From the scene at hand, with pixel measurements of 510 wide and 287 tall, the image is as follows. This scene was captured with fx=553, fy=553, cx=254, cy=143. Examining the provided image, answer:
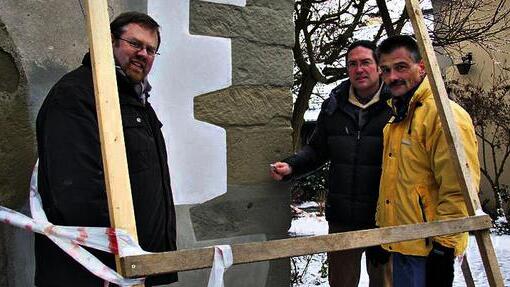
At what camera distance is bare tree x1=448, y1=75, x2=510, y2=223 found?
873cm

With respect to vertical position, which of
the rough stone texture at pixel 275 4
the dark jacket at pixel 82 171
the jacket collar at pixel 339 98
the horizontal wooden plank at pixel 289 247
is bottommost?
the horizontal wooden plank at pixel 289 247

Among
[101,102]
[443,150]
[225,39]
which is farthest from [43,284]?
[443,150]

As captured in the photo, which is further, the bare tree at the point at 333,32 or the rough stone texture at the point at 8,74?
the bare tree at the point at 333,32

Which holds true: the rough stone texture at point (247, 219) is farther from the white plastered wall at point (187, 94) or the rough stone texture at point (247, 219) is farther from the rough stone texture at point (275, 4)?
the rough stone texture at point (275, 4)

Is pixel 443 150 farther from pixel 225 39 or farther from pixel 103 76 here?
pixel 103 76

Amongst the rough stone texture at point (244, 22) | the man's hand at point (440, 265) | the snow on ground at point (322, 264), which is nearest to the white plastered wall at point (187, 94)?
the rough stone texture at point (244, 22)

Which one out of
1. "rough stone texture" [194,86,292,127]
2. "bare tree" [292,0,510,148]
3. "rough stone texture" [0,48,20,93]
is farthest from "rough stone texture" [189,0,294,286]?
"bare tree" [292,0,510,148]

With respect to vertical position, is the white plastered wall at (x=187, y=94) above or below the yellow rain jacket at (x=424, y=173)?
above

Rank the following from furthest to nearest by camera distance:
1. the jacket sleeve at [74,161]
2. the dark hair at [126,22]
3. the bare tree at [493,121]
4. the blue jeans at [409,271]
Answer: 1. the bare tree at [493,121]
2. the blue jeans at [409,271]
3. the dark hair at [126,22]
4. the jacket sleeve at [74,161]

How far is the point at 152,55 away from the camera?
6.10 feet

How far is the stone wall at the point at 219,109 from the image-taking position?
6.26ft

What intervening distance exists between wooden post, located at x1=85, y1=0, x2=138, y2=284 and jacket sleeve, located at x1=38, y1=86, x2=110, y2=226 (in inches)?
10.0

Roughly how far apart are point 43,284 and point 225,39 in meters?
1.29

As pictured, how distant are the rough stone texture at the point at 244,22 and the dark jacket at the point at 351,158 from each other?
436 millimetres
